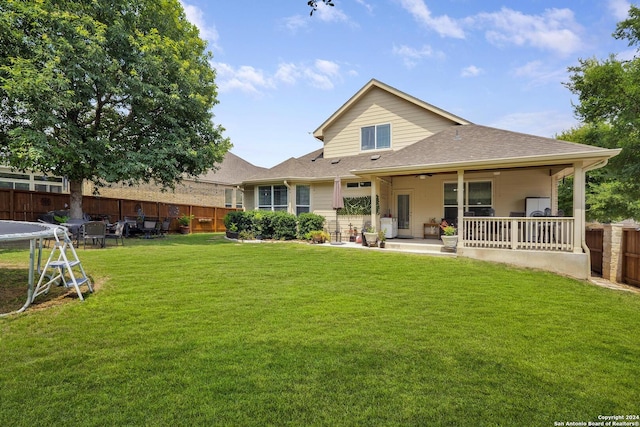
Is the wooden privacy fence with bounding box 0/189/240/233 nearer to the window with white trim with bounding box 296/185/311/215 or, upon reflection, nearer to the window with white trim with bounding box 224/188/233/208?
the window with white trim with bounding box 224/188/233/208

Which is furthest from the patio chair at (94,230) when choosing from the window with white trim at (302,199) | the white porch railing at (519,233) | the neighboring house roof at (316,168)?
the white porch railing at (519,233)

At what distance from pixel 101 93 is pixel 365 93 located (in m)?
11.3

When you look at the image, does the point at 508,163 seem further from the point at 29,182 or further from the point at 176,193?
the point at 176,193

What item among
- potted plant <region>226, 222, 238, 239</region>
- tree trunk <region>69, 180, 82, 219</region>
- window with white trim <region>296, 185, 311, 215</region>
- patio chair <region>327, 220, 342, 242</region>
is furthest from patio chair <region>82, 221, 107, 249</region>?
patio chair <region>327, 220, 342, 242</region>

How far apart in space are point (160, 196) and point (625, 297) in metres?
25.0

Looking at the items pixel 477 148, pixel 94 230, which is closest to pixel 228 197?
pixel 94 230

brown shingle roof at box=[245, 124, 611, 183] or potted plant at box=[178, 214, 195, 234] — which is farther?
potted plant at box=[178, 214, 195, 234]

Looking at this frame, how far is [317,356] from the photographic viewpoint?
316cm

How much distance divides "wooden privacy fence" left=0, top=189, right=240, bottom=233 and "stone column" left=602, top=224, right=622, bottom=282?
19.0 m

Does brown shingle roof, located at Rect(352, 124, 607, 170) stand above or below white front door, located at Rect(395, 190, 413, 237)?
above

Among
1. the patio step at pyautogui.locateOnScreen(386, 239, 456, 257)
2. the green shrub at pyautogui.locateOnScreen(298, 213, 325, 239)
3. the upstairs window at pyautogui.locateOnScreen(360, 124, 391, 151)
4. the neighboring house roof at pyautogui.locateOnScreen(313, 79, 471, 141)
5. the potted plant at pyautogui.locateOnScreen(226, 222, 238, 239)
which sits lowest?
the patio step at pyautogui.locateOnScreen(386, 239, 456, 257)

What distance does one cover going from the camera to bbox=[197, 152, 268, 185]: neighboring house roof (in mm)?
27494

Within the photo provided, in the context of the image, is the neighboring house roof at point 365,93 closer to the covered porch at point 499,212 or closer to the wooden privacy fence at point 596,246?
the covered porch at point 499,212

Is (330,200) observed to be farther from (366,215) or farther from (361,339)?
(361,339)
